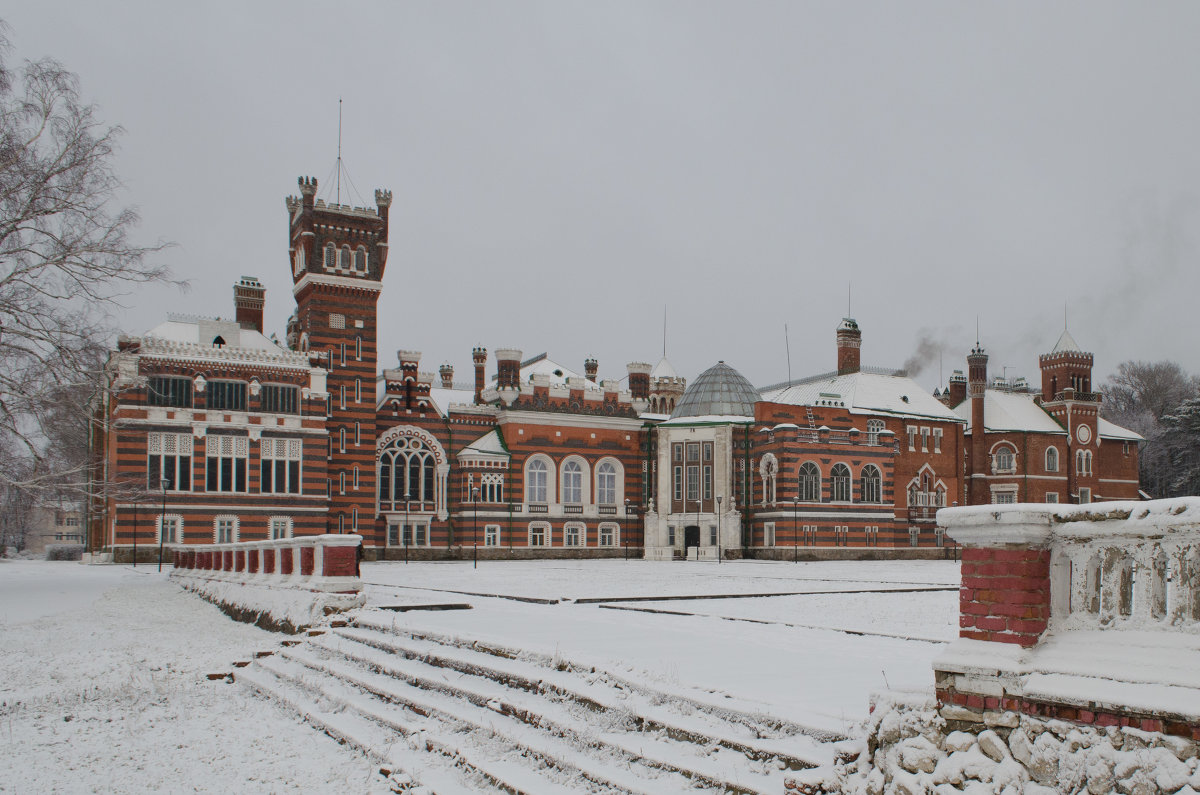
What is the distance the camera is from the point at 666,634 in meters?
12.9

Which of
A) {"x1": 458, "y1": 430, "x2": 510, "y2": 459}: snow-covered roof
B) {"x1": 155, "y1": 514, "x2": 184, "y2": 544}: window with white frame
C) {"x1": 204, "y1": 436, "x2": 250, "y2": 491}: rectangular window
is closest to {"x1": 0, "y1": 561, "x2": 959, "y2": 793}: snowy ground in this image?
{"x1": 155, "y1": 514, "x2": 184, "y2": 544}: window with white frame

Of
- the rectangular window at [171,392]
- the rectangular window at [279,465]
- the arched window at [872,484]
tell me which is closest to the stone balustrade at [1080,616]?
the rectangular window at [171,392]

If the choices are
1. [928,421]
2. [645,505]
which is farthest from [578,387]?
[928,421]

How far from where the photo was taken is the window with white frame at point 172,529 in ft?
154

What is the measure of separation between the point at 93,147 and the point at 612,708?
2340 centimetres

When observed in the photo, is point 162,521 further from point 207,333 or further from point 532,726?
point 532,726

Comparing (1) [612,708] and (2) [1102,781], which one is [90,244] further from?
(2) [1102,781]

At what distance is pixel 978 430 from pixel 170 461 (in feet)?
159

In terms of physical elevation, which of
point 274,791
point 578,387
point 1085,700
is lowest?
point 274,791

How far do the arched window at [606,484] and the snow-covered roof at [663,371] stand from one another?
20.8 m

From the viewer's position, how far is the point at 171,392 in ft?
156

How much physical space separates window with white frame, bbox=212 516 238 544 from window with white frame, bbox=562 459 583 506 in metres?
19.2

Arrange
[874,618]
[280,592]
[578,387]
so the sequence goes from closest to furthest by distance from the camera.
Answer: [874,618] → [280,592] → [578,387]

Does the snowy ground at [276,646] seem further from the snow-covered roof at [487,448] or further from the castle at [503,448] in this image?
the snow-covered roof at [487,448]
